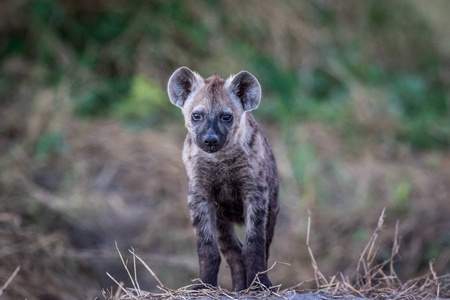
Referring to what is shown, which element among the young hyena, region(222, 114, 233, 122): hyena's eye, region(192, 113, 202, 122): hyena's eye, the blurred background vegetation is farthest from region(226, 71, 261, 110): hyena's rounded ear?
the blurred background vegetation

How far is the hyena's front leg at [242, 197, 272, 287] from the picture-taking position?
184 inches

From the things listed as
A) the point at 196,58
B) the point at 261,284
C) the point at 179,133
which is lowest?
the point at 261,284

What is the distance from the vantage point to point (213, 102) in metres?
4.83

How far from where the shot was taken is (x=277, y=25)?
11.7 m

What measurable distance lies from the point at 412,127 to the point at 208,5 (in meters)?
3.77

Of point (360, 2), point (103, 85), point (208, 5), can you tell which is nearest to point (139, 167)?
point (103, 85)

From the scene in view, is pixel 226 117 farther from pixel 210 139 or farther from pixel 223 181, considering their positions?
pixel 223 181

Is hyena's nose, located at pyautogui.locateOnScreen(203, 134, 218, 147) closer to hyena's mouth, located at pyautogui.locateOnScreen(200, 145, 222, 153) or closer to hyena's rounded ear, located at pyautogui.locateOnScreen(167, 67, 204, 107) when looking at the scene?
hyena's mouth, located at pyautogui.locateOnScreen(200, 145, 222, 153)

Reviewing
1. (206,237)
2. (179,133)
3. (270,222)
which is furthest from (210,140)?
(179,133)

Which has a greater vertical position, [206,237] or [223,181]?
[223,181]

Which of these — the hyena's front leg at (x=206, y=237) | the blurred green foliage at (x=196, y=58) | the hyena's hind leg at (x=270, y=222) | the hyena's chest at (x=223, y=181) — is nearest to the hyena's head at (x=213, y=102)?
the hyena's chest at (x=223, y=181)

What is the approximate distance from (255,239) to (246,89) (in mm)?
1061

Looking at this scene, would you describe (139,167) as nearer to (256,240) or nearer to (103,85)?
(103,85)

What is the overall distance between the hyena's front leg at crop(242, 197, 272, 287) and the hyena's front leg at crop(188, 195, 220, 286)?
0.21 m
